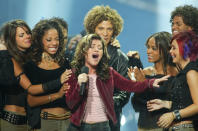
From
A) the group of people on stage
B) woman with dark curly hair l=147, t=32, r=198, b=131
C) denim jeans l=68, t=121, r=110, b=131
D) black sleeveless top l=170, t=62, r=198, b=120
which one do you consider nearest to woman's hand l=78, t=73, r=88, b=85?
the group of people on stage

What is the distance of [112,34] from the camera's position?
3.88 metres

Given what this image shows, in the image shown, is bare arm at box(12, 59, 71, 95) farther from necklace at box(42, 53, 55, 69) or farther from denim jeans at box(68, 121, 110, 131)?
denim jeans at box(68, 121, 110, 131)

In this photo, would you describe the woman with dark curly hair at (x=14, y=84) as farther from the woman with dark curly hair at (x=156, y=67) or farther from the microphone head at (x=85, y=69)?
the woman with dark curly hair at (x=156, y=67)

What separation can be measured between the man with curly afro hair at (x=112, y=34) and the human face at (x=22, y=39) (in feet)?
2.40

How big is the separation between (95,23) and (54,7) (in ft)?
3.04

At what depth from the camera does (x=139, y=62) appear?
3863mm

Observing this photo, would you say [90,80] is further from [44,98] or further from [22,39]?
[22,39]

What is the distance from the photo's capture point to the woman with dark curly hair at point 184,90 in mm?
2840

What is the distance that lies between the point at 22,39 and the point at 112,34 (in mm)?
1007

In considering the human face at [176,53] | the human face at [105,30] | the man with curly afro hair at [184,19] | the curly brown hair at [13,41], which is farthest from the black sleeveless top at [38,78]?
the man with curly afro hair at [184,19]

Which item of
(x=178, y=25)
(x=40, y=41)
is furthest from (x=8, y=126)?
(x=178, y=25)

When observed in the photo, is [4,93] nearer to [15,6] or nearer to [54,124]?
[54,124]

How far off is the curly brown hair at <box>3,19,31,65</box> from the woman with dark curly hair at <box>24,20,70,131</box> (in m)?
0.09

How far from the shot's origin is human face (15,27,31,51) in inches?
139
